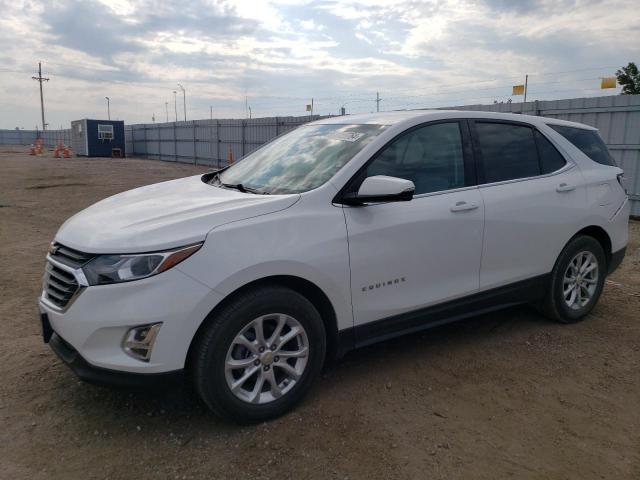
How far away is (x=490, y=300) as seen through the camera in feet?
13.0

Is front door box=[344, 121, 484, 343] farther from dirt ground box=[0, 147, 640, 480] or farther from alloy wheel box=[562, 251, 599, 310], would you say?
alloy wheel box=[562, 251, 599, 310]

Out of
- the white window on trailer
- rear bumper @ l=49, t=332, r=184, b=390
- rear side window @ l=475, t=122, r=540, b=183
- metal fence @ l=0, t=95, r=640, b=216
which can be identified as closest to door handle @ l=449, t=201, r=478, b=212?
rear side window @ l=475, t=122, r=540, b=183

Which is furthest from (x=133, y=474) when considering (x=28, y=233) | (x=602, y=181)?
(x=28, y=233)

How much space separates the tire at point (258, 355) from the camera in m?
2.77

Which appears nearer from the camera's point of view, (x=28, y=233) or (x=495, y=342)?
(x=495, y=342)

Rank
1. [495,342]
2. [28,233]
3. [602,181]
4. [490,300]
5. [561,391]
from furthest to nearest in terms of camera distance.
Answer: [28,233] → [602,181] → [495,342] → [490,300] → [561,391]

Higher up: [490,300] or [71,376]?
[490,300]

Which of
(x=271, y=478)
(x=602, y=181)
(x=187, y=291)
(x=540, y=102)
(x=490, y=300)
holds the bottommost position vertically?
(x=271, y=478)

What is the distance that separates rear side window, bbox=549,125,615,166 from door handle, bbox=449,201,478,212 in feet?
4.62

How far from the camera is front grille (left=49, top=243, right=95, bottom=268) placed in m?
2.78

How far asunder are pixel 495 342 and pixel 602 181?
1718 mm

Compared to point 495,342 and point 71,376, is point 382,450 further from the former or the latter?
point 71,376

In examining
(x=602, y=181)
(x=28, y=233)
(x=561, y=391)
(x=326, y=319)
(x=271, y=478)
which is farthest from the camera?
(x=28, y=233)

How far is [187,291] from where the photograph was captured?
8.70ft
